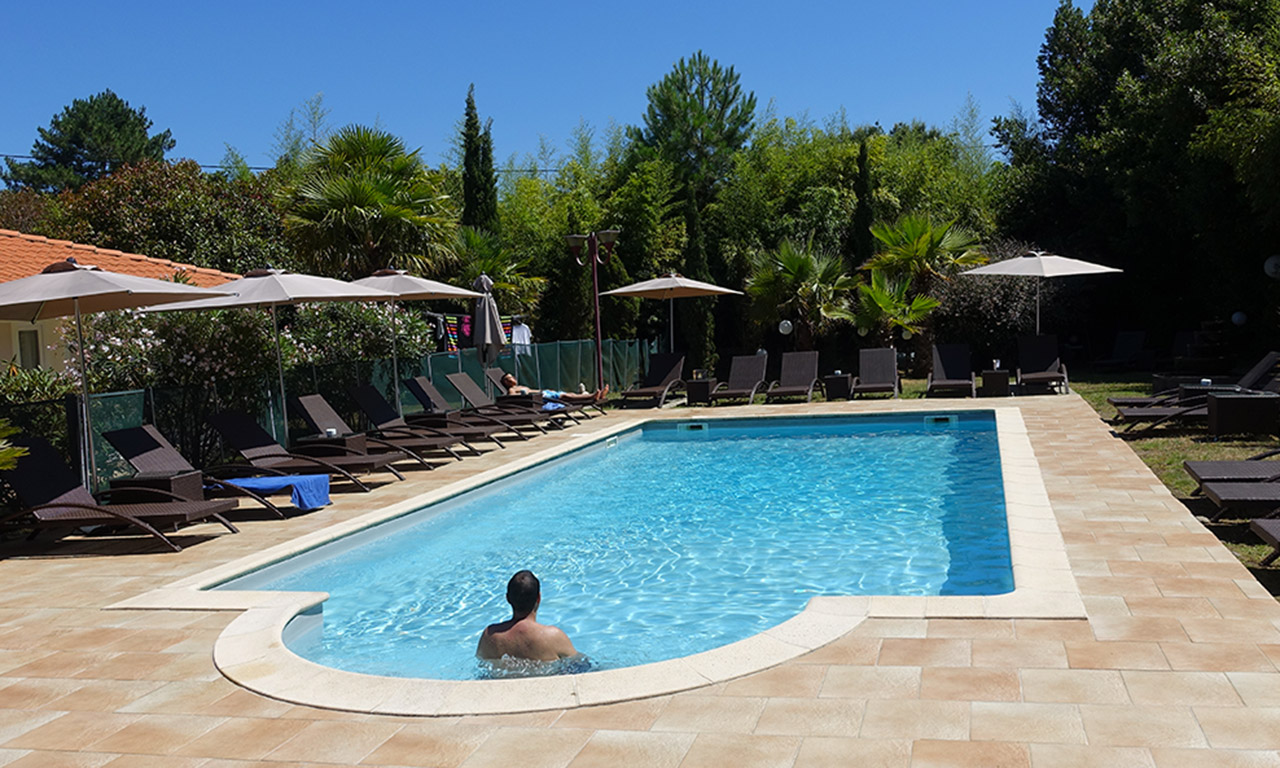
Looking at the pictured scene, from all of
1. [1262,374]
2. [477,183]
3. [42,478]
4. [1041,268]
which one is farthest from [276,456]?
[477,183]

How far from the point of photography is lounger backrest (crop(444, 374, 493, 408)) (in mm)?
14258

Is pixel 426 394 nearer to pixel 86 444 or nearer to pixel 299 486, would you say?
pixel 299 486

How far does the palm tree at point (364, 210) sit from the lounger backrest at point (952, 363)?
28.5ft

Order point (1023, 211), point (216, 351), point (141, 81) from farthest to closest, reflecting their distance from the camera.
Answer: point (141, 81), point (1023, 211), point (216, 351)

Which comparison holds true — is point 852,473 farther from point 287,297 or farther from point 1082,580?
point 287,297

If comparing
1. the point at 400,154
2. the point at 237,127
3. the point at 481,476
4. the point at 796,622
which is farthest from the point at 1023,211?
the point at 237,127

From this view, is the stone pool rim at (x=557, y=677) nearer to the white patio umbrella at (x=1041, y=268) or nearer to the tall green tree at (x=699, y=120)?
the white patio umbrella at (x=1041, y=268)

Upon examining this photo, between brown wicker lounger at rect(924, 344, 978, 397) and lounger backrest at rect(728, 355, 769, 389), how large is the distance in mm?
2838

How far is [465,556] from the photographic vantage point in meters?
7.64

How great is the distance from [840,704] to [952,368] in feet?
44.0

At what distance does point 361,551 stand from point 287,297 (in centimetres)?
353

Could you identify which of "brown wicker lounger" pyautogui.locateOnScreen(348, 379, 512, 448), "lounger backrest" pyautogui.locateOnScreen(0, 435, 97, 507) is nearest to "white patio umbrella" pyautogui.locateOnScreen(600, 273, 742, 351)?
"brown wicker lounger" pyautogui.locateOnScreen(348, 379, 512, 448)

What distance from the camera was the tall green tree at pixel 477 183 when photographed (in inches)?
887

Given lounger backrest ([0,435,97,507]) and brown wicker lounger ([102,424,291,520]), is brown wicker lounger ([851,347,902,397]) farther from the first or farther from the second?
lounger backrest ([0,435,97,507])
